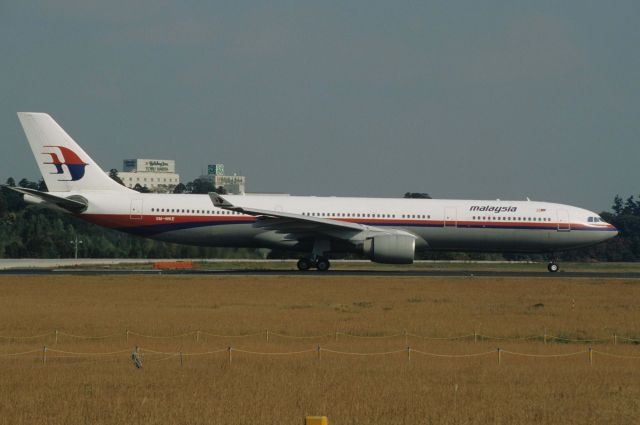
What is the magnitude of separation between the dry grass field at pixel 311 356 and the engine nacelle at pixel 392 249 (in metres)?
4.25

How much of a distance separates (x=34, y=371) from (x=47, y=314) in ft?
35.2

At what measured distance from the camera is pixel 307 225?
46.5 metres

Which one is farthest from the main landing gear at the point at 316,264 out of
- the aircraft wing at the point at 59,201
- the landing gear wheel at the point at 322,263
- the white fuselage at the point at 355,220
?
the aircraft wing at the point at 59,201

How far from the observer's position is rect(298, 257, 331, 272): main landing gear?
48.3 m

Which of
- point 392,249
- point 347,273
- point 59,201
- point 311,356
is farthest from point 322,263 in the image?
point 311,356

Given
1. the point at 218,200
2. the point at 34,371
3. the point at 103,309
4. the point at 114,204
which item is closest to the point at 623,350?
the point at 34,371

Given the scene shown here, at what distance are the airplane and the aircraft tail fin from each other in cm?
5

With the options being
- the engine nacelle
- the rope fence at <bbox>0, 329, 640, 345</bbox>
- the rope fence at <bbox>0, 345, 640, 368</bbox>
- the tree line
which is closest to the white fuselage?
the engine nacelle

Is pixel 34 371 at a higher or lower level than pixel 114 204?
lower

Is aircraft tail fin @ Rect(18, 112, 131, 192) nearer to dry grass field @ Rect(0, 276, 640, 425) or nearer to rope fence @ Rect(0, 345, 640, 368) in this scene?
dry grass field @ Rect(0, 276, 640, 425)

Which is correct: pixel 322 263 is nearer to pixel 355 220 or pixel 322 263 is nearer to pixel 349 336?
pixel 355 220

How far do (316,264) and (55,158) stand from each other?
48.4ft

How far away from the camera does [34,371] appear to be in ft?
63.2

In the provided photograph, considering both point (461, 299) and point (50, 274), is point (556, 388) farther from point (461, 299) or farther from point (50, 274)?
point (50, 274)
